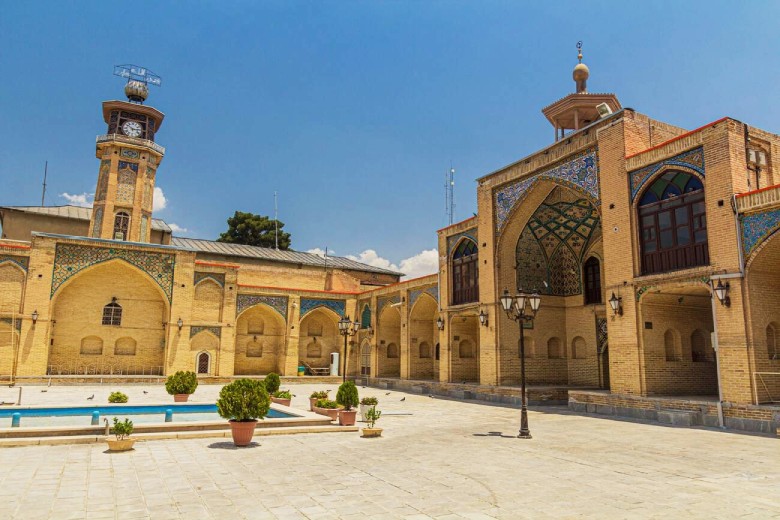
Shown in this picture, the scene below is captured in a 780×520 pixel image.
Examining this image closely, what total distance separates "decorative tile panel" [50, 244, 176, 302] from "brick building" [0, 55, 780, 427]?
0.19ft

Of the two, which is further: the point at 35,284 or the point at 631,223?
the point at 35,284

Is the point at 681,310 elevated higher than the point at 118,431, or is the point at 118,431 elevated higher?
the point at 681,310

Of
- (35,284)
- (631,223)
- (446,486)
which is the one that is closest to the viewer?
(446,486)

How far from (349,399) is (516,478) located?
5640 mm

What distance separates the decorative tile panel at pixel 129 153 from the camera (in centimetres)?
2758

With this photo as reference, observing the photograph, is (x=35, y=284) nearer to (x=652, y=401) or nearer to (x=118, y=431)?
(x=118, y=431)

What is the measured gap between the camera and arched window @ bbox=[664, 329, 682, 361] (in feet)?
48.3

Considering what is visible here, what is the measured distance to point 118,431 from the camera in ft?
27.7

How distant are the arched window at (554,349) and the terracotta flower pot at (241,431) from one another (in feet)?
44.7

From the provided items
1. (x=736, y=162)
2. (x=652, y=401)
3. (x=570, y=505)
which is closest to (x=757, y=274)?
(x=736, y=162)

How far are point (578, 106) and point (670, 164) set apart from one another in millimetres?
6737

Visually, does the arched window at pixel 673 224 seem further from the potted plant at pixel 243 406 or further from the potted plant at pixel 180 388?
the potted plant at pixel 180 388

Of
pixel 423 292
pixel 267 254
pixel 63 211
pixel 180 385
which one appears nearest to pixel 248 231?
pixel 267 254

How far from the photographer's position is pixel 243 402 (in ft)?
29.0
